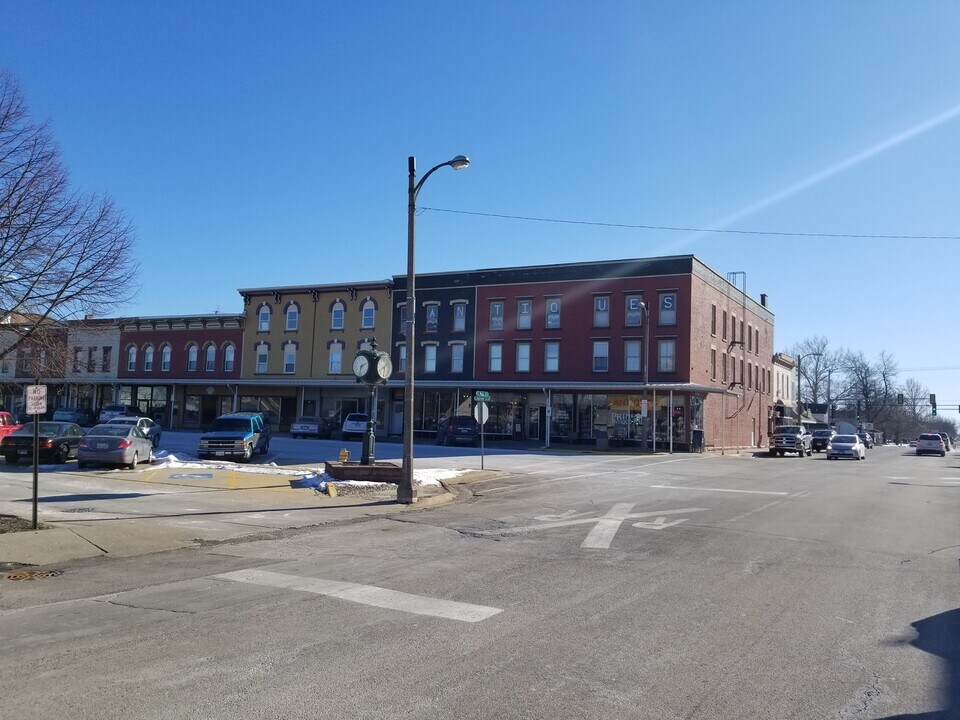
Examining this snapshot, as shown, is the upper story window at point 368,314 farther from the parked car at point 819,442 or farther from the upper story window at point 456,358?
the parked car at point 819,442

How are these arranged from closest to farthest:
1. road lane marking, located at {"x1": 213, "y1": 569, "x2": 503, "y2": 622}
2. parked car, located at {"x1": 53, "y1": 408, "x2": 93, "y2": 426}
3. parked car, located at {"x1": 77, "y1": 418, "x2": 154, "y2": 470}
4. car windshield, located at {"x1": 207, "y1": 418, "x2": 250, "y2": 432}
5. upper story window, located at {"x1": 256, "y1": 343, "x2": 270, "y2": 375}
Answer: road lane marking, located at {"x1": 213, "y1": 569, "x2": 503, "y2": 622}
parked car, located at {"x1": 77, "y1": 418, "x2": 154, "y2": 470}
car windshield, located at {"x1": 207, "y1": 418, "x2": 250, "y2": 432}
parked car, located at {"x1": 53, "y1": 408, "x2": 93, "y2": 426}
upper story window, located at {"x1": 256, "y1": 343, "x2": 270, "y2": 375}

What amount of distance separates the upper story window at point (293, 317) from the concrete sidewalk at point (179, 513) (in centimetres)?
3688

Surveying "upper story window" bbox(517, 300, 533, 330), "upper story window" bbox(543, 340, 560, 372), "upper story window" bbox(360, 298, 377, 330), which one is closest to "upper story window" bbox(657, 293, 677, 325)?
"upper story window" bbox(543, 340, 560, 372)

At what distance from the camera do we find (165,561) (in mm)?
9953

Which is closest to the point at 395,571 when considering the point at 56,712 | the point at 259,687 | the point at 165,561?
the point at 165,561

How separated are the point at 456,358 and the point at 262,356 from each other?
16.2m

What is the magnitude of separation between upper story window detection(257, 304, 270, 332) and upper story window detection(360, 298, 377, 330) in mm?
8220

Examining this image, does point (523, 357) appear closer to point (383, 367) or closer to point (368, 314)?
point (368, 314)

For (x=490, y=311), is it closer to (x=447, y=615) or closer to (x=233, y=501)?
(x=233, y=501)

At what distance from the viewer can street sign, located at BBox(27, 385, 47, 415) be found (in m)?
11.4

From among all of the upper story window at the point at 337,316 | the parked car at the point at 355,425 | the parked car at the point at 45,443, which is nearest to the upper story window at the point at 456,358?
the parked car at the point at 355,425

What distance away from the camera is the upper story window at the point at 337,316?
5531cm

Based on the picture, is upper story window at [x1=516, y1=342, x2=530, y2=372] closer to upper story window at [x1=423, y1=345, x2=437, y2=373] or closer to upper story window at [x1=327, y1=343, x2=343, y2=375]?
upper story window at [x1=423, y1=345, x2=437, y2=373]

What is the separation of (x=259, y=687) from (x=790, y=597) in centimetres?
567
